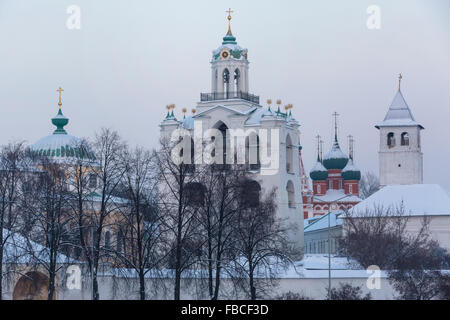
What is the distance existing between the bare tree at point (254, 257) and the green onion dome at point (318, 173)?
76920 millimetres

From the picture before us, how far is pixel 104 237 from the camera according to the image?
212 feet

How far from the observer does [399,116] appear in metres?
104

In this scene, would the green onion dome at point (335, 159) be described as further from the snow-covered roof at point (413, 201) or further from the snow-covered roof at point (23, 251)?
the snow-covered roof at point (23, 251)

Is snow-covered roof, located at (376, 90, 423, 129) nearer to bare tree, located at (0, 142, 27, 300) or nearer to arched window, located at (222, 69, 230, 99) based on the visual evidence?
arched window, located at (222, 69, 230, 99)

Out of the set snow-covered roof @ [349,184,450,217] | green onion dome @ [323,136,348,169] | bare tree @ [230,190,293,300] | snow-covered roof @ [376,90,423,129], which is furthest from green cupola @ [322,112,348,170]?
bare tree @ [230,190,293,300]

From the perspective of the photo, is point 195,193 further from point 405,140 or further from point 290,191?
point 405,140

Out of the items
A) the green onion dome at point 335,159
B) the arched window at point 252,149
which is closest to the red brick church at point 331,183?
the green onion dome at point 335,159

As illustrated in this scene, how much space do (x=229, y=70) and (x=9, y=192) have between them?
32147mm

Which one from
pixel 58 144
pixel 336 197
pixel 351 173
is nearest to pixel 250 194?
pixel 58 144

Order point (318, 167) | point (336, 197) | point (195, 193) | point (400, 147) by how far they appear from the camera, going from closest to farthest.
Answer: point (195, 193) → point (400, 147) → point (336, 197) → point (318, 167)

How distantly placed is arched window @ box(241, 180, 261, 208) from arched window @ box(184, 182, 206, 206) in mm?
4340

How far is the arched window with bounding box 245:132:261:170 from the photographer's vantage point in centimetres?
7894
